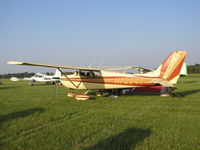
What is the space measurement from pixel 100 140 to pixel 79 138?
0.49 m

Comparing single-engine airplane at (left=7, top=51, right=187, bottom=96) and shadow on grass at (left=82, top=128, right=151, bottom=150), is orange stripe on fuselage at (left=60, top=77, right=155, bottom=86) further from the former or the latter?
shadow on grass at (left=82, top=128, right=151, bottom=150)

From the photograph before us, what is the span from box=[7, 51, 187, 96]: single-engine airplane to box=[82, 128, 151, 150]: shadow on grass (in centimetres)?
606

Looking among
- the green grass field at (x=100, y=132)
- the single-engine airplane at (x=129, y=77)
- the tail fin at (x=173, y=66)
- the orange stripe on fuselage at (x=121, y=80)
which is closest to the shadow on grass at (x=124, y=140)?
the green grass field at (x=100, y=132)

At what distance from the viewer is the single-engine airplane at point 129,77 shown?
33.0 feet

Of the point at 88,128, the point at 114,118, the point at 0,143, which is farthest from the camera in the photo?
the point at 114,118

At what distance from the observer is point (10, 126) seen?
484 cm

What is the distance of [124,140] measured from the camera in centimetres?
364

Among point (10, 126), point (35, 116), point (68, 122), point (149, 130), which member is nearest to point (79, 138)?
point (68, 122)

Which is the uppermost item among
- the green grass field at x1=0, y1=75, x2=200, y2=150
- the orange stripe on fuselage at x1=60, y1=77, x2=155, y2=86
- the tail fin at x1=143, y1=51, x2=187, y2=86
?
the tail fin at x1=143, y1=51, x2=187, y2=86

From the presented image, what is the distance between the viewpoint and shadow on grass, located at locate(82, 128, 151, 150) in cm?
332

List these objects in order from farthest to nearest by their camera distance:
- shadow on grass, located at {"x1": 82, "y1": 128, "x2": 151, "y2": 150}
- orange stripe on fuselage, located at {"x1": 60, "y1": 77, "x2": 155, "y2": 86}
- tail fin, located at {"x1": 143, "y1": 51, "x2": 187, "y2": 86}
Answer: orange stripe on fuselage, located at {"x1": 60, "y1": 77, "x2": 155, "y2": 86}
tail fin, located at {"x1": 143, "y1": 51, "x2": 187, "y2": 86}
shadow on grass, located at {"x1": 82, "y1": 128, "x2": 151, "y2": 150}

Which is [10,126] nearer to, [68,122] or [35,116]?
[35,116]

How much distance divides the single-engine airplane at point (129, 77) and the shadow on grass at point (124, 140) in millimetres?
6062

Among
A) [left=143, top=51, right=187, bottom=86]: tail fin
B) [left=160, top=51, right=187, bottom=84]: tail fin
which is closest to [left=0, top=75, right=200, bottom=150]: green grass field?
[left=143, top=51, right=187, bottom=86]: tail fin
